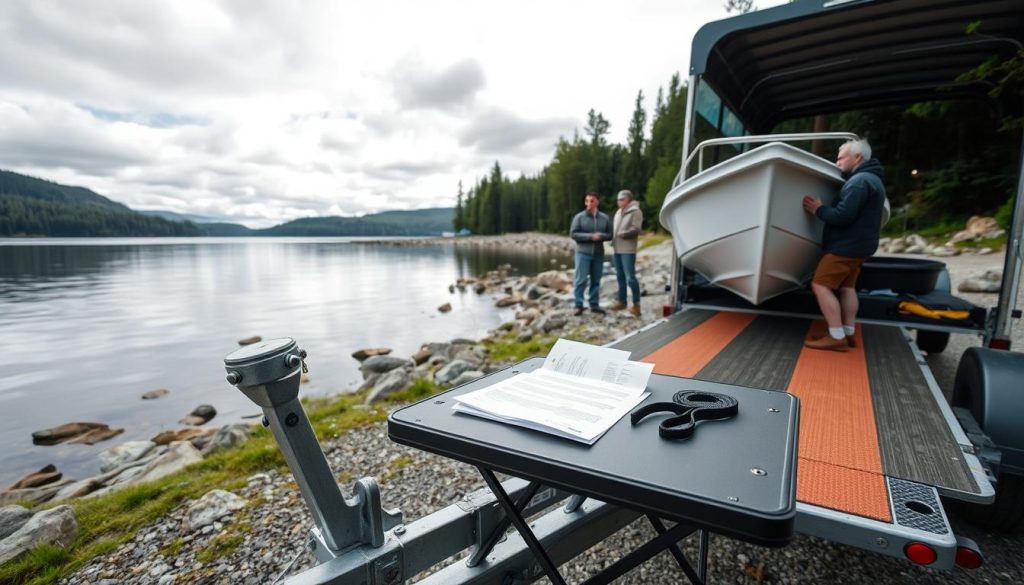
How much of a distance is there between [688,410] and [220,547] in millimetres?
2486

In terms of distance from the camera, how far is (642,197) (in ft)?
158

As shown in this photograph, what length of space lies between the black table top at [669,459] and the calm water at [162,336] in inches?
236

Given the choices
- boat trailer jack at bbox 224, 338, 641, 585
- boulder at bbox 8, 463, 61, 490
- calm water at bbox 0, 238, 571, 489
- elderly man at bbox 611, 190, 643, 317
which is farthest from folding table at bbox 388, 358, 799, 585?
elderly man at bbox 611, 190, 643, 317

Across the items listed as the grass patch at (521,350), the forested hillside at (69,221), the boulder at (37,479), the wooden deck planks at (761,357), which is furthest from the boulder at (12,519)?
the forested hillside at (69,221)

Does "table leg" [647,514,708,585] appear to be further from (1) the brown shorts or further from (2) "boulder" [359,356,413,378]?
(2) "boulder" [359,356,413,378]

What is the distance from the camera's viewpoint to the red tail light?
1267 mm

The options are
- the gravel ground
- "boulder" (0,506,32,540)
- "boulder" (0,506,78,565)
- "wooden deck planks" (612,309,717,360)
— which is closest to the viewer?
the gravel ground

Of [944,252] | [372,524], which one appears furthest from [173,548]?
[944,252]

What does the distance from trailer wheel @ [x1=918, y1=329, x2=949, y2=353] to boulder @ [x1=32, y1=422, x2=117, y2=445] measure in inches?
392

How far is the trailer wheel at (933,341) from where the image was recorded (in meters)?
5.25

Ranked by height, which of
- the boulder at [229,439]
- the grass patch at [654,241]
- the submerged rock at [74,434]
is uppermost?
the grass patch at [654,241]

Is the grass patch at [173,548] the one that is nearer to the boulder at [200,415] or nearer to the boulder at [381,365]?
the boulder at [200,415]

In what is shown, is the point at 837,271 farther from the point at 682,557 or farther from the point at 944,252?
the point at 944,252

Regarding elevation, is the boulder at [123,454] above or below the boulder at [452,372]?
below
